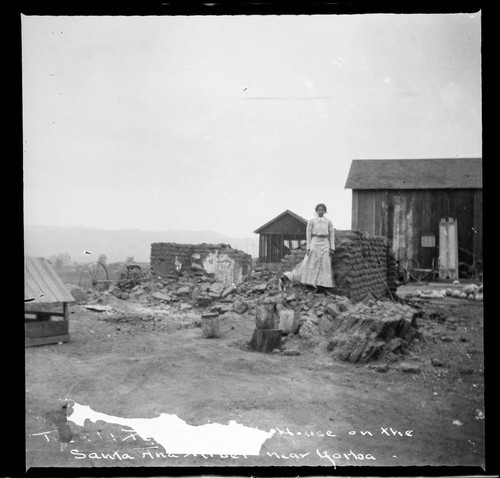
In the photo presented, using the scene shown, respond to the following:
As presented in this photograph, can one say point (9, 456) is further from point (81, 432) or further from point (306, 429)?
point (306, 429)

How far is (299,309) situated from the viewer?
588 cm

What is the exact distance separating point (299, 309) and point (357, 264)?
1.88 meters

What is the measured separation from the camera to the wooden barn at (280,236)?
197 inches

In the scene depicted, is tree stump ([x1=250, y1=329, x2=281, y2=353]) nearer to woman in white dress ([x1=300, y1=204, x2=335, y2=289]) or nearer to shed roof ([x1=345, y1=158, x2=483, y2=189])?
woman in white dress ([x1=300, y1=204, x2=335, y2=289])

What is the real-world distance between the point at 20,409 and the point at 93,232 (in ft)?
6.19

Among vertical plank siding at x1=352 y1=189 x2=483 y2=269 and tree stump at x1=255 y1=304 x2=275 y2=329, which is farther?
vertical plank siding at x1=352 y1=189 x2=483 y2=269

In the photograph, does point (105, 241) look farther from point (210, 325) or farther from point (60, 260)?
point (210, 325)

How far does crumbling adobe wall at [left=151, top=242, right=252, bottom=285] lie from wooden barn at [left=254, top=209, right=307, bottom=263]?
0.95ft

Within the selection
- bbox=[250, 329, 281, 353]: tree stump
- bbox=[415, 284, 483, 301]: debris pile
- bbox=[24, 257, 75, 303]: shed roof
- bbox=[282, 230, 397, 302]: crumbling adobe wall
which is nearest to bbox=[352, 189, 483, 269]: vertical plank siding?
bbox=[282, 230, 397, 302]: crumbling adobe wall

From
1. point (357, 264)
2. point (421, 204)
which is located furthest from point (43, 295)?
point (421, 204)

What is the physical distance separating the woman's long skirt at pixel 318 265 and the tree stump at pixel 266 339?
1297 mm

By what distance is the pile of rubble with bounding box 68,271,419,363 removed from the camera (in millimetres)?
4941

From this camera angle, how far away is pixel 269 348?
511cm

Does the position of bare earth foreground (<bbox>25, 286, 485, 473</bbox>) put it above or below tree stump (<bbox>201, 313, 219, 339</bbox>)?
below
